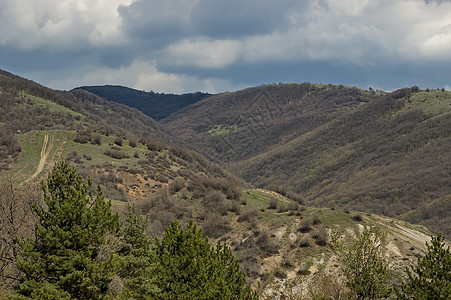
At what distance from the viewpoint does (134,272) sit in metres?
19.2

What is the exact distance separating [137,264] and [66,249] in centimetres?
772

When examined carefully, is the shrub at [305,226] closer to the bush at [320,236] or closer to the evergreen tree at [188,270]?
the bush at [320,236]

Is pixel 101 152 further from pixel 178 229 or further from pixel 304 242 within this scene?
pixel 178 229

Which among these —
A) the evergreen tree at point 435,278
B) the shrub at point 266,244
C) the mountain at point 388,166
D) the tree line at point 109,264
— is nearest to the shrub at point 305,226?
the shrub at point 266,244

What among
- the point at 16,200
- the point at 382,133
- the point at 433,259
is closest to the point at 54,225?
the point at 16,200

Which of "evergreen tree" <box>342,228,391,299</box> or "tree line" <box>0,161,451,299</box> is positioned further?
"evergreen tree" <box>342,228,391,299</box>

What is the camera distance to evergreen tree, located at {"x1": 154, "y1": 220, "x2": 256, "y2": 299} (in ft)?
48.4

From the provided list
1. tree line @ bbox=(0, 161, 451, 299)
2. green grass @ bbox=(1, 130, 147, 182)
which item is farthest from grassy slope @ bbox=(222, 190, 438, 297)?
green grass @ bbox=(1, 130, 147, 182)

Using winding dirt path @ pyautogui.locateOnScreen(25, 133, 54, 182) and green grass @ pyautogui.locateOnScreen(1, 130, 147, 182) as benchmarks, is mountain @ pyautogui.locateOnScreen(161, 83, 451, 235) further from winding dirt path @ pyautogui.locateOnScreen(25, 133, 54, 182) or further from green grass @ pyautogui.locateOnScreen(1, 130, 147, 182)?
winding dirt path @ pyautogui.locateOnScreen(25, 133, 54, 182)

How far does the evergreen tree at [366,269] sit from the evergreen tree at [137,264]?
10.6m

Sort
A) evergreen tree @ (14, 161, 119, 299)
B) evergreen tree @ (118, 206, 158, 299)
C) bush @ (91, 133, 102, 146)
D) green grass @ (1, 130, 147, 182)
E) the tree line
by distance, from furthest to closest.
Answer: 1. bush @ (91, 133, 102, 146)
2. green grass @ (1, 130, 147, 182)
3. evergreen tree @ (118, 206, 158, 299)
4. the tree line
5. evergreen tree @ (14, 161, 119, 299)

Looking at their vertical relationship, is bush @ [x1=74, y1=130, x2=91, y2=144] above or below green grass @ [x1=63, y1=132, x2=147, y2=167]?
above

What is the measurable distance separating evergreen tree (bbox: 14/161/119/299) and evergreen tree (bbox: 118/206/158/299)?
205cm

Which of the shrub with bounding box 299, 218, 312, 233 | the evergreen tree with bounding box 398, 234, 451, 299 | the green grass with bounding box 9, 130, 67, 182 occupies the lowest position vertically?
the shrub with bounding box 299, 218, 312, 233
